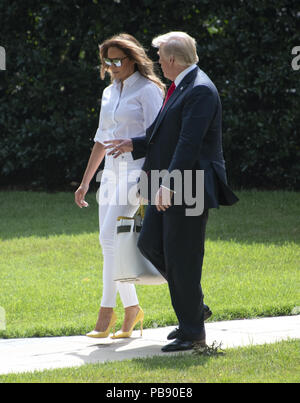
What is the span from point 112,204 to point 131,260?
516 millimetres

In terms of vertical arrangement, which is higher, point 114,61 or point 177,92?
point 114,61

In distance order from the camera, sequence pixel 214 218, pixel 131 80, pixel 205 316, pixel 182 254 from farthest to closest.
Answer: pixel 214 218 < pixel 131 80 < pixel 205 316 < pixel 182 254

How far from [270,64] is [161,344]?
7.30 m

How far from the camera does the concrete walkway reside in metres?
5.31

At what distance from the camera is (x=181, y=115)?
525 cm

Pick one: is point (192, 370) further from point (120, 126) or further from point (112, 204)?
point (120, 126)

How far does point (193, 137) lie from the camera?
5086 mm

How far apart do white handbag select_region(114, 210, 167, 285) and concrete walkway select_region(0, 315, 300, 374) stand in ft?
1.63

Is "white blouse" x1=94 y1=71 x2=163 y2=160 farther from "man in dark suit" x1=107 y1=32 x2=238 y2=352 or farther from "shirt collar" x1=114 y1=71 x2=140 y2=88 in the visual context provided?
"man in dark suit" x1=107 y1=32 x2=238 y2=352

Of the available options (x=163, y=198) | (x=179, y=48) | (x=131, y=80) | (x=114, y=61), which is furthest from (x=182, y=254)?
(x=114, y=61)

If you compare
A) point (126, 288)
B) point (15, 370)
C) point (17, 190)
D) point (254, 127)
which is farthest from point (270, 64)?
point (15, 370)

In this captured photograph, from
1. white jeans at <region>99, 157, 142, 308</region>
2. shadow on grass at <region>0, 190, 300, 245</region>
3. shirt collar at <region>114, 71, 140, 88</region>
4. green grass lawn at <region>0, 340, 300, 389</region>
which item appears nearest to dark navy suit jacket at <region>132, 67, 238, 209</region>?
white jeans at <region>99, 157, 142, 308</region>

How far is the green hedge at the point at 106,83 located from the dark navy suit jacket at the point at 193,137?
7.06 m

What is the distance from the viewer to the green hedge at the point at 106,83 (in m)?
12.4
